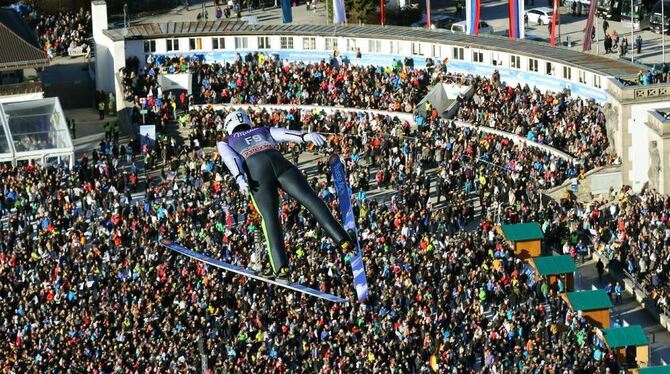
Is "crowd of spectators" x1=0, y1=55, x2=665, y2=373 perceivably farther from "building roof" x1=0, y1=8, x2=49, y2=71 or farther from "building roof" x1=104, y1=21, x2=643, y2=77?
"building roof" x1=0, y1=8, x2=49, y2=71

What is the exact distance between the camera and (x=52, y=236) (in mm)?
93062

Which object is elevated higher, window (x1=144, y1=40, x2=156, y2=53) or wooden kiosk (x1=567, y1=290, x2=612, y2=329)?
window (x1=144, y1=40, x2=156, y2=53)

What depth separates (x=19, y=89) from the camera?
11612 cm

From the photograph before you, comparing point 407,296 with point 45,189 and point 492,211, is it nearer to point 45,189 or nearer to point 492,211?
point 492,211

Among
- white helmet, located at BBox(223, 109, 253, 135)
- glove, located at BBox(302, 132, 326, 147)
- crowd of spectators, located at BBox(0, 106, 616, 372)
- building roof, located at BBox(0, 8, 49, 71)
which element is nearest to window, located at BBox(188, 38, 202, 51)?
building roof, located at BBox(0, 8, 49, 71)

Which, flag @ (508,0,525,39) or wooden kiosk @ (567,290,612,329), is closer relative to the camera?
wooden kiosk @ (567,290,612,329)

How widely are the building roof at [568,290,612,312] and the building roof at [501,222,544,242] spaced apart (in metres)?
5.86

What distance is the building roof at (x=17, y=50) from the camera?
384ft

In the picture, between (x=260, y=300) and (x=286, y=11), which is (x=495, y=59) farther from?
(x=260, y=300)

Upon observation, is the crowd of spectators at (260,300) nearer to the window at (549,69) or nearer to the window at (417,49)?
the window at (549,69)

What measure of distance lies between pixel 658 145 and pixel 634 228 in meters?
8.56

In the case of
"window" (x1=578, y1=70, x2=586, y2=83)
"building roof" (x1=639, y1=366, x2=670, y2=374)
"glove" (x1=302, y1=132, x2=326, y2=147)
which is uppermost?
"glove" (x1=302, y1=132, x2=326, y2=147)

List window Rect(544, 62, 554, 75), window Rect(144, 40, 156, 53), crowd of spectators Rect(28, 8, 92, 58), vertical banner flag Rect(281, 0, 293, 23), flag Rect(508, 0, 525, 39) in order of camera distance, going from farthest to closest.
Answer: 1. crowd of spectators Rect(28, 8, 92, 58)
2. vertical banner flag Rect(281, 0, 293, 23)
3. window Rect(144, 40, 156, 53)
4. flag Rect(508, 0, 525, 39)
5. window Rect(544, 62, 554, 75)

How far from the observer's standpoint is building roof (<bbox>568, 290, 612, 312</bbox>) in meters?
84.2
